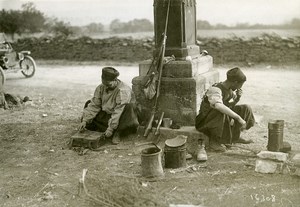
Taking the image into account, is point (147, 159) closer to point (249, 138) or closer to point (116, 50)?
point (249, 138)

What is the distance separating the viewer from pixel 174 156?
4605 mm

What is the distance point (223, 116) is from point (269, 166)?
3.18 ft

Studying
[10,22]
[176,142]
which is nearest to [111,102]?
[176,142]

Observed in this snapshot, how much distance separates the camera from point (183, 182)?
4199mm

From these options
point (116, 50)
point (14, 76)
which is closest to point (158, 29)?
point (14, 76)

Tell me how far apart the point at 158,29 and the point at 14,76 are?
933cm

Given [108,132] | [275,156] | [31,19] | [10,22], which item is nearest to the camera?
[275,156]

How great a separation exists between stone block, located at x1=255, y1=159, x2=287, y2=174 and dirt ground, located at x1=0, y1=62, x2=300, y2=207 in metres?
0.08

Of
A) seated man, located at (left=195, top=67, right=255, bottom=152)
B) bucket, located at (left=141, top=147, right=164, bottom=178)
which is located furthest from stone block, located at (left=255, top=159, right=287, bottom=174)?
bucket, located at (left=141, top=147, right=164, bottom=178)

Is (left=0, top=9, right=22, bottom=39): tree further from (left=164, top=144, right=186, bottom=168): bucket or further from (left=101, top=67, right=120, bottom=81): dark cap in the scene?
(left=164, top=144, right=186, bottom=168): bucket

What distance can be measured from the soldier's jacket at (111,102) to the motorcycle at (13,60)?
7.82 m

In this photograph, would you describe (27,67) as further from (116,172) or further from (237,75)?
(237,75)

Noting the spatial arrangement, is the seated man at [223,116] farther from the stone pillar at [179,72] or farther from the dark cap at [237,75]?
the stone pillar at [179,72]

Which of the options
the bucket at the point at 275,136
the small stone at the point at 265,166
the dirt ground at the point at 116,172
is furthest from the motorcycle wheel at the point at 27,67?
the small stone at the point at 265,166
